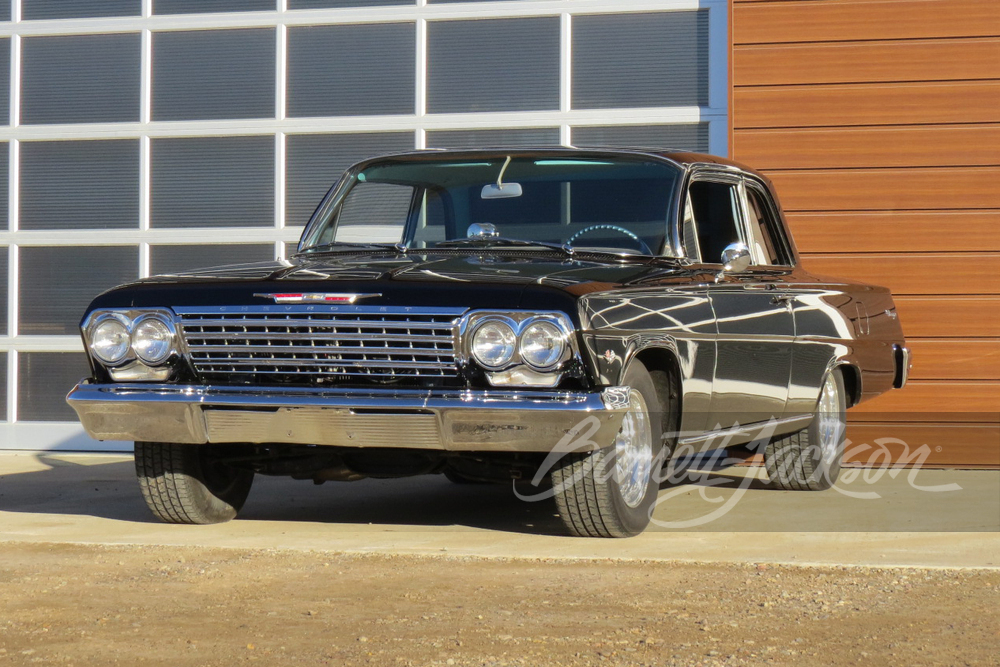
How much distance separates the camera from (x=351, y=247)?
6395mm

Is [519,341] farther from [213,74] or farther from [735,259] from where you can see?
[213,74]

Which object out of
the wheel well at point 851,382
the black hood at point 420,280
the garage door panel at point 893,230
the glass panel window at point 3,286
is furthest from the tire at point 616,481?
the glass panel window at point 3,286

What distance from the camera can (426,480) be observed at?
8289 millimetres

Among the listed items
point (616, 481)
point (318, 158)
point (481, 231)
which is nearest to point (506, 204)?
point (481, 231)

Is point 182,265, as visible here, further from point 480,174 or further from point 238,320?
point 238,320

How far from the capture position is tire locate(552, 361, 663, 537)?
17.3 feet

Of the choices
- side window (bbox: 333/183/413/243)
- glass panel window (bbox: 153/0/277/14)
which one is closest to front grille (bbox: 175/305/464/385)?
side window (bbox: 333/183/413/243)

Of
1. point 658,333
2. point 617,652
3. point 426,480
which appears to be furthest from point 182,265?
point 617,652

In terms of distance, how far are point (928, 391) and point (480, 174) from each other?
3.98 meters

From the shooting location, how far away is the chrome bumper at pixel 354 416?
496 cm

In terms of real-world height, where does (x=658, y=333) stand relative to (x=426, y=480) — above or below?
above

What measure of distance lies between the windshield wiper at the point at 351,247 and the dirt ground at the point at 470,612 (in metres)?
1.52

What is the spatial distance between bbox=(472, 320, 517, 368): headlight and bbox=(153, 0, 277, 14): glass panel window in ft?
19.0

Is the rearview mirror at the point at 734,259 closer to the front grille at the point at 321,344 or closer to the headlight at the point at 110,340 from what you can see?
the front grille at the point at 321,344
